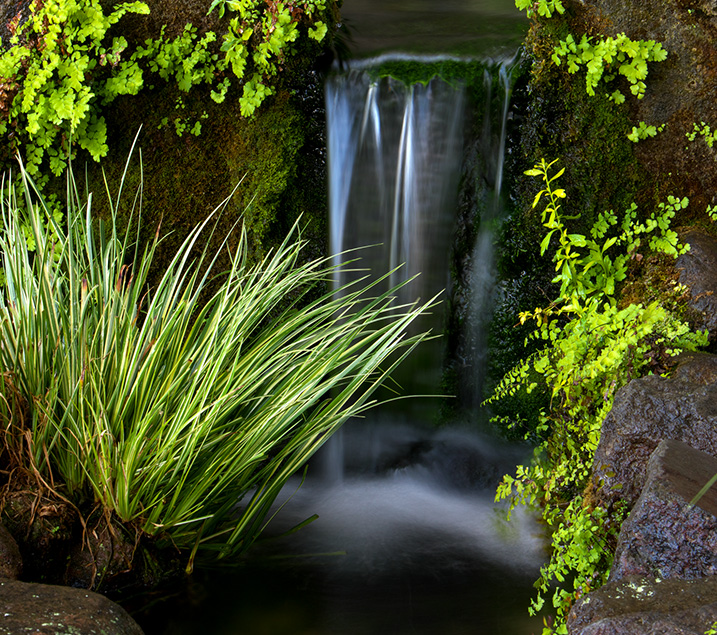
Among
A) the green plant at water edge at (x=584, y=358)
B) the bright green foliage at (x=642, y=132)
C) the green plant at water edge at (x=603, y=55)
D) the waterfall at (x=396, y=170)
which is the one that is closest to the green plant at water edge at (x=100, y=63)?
the waterfall at (x=396, y=170)

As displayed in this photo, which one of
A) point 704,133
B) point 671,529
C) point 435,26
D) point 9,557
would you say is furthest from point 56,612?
point 435,26

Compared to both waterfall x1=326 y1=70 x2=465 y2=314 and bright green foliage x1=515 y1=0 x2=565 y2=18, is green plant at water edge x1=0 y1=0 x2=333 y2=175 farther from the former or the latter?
bright green foliage x1=515 y1=0 x2=565 y2=18

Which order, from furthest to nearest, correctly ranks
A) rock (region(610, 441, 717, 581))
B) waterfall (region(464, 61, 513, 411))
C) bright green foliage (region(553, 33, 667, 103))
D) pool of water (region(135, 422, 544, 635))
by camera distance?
1. waterfall (region(464, 61, 513, 411))
2. bright green foliage (region(553, 33, 667, 103))
3. pool of water (region(135, 422, 544, 635))
4. rock (region(610, 441, 717, 581))

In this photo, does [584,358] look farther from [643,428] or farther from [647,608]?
[647,608]

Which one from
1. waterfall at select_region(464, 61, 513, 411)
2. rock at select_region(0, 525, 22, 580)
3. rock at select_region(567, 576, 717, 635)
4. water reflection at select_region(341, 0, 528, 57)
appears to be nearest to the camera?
rock at select_region(567, 576, 717, 635)

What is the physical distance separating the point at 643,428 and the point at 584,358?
2.39ft

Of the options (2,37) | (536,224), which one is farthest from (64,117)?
(536,224)

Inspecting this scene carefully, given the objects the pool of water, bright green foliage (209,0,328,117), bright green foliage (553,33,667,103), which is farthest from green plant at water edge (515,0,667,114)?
the pool of water

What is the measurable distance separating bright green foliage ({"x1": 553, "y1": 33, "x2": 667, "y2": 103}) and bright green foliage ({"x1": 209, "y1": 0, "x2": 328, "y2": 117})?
113cm

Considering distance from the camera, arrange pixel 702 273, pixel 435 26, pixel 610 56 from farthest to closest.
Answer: pixel 435 26 → pixel 610 56 → pixel 702 273

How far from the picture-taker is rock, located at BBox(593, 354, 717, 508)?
6.86ft

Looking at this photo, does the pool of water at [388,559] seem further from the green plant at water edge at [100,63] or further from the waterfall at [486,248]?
the green plant at water edge at [100,63]

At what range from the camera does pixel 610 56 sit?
3.12 m

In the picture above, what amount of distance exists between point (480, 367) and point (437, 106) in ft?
4.39
